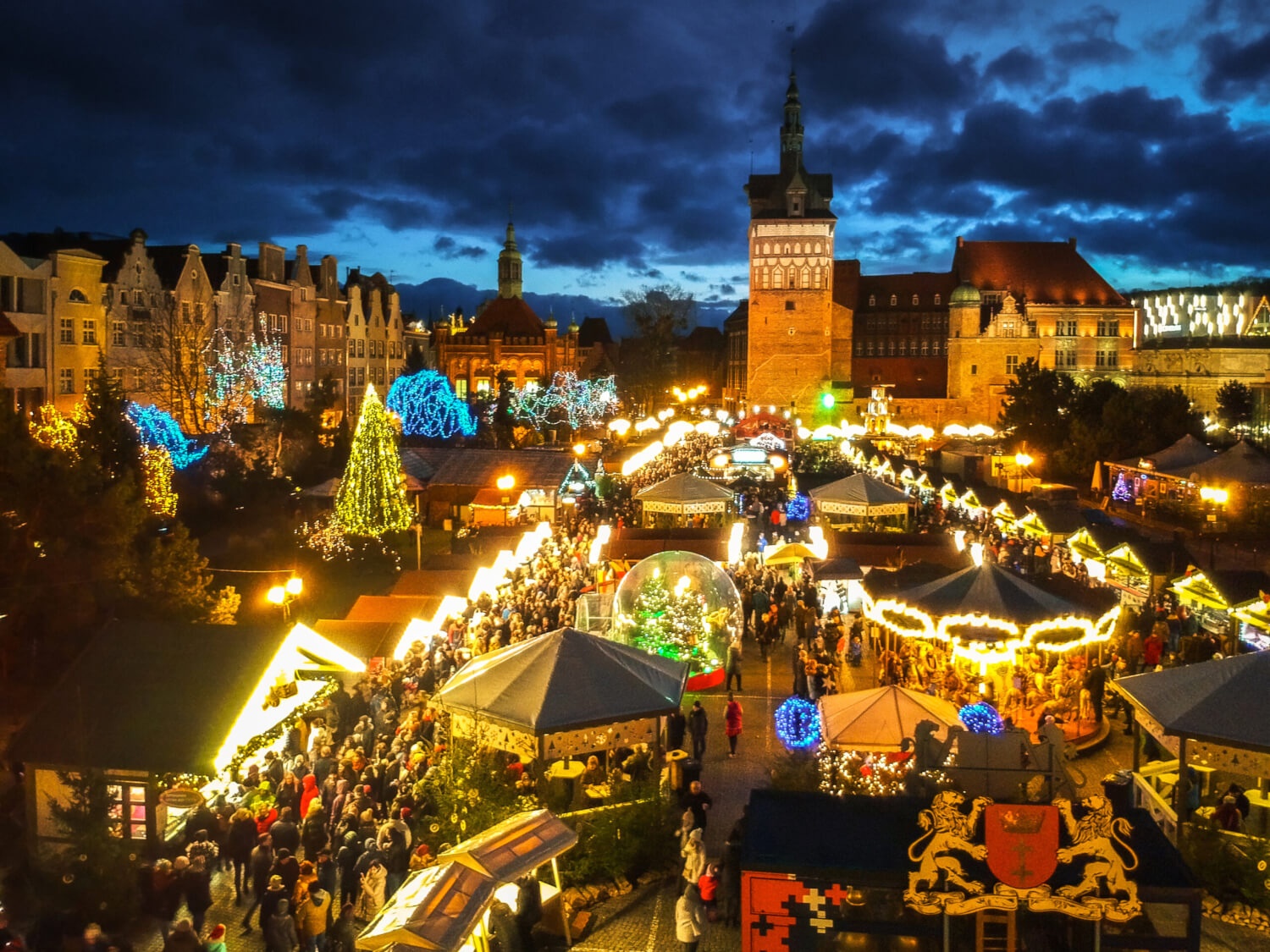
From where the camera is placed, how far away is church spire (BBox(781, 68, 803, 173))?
71.6 m

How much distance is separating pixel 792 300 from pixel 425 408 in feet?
96.2

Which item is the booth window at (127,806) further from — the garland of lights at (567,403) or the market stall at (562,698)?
the garland of lights at (567,403)

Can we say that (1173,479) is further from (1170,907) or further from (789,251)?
(789,251)

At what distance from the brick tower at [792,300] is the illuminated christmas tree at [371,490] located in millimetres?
44409

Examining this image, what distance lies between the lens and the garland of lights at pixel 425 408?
4412 centimetres

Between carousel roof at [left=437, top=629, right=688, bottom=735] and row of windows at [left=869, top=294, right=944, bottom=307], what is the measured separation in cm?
6379

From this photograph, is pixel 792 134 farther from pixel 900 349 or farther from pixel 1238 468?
pixel 1238 468

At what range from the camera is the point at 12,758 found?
29.9 ft

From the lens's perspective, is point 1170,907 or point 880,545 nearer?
point 1170,907

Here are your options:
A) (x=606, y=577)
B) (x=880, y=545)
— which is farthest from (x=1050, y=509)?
(x=606, y=577)

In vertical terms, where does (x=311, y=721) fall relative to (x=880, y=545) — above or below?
below

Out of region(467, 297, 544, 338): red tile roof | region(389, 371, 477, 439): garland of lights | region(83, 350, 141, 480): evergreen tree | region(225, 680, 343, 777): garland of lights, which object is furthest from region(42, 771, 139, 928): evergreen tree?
region(467, 297, 544, 338): red tile roof

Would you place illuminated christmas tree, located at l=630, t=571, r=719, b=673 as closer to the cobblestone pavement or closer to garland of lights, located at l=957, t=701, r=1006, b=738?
the cobblestone pavement

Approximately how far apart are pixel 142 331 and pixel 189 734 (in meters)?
27.8
